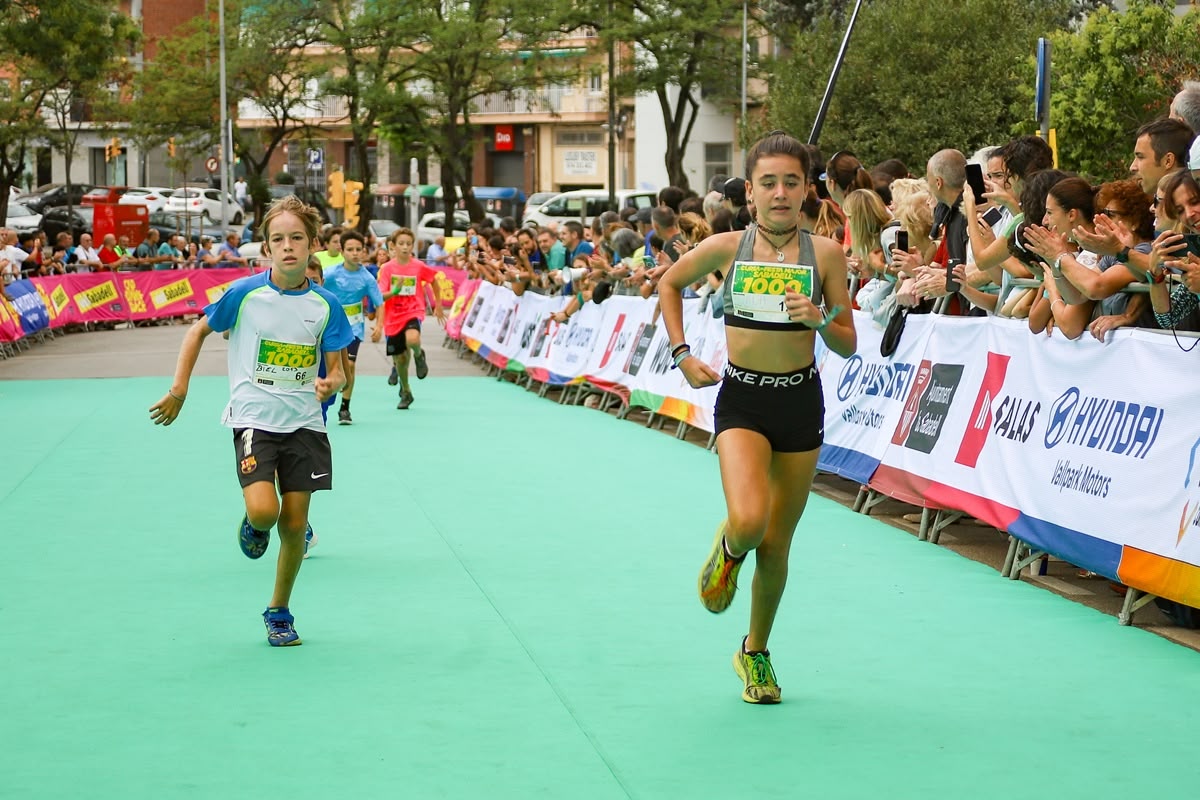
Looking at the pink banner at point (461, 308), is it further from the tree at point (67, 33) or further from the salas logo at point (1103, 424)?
the salas logo at point (1103, 424)

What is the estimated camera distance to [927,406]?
10.5m

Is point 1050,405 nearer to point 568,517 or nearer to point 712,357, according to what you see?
point 568,517

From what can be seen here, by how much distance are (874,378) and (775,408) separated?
5.49 m

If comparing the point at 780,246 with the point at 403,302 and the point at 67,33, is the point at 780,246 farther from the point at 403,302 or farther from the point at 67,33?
the point at 67,33

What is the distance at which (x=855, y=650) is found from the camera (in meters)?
7.20

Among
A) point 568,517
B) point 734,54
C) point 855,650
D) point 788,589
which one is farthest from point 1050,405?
point 734,54

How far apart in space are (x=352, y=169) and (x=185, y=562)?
76.7 meters

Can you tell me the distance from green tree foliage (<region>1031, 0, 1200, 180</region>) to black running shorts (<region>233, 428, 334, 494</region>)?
24177 millimetres

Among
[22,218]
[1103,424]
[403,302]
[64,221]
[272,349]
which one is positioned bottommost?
[1103,424]

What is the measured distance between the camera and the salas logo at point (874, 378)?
36.0ft

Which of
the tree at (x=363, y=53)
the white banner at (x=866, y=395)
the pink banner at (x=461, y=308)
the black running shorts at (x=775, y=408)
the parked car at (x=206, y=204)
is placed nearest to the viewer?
the black running shorts at (x=775, y=408)

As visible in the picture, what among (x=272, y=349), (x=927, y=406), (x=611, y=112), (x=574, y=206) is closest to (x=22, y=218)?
(x=574, y=206)

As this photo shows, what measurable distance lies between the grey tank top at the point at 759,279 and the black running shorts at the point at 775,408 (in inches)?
6.9

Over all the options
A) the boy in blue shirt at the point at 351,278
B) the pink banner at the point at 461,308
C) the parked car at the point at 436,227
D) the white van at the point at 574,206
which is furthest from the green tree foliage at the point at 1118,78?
the parked car at the point at 436,227
